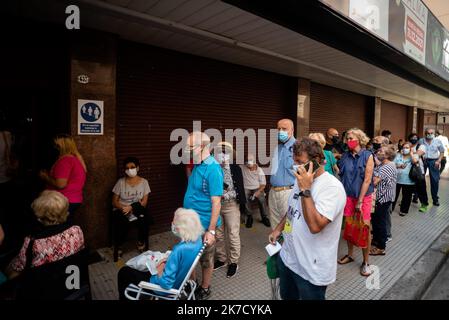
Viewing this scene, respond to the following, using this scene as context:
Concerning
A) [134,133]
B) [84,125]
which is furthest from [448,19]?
[84,125]

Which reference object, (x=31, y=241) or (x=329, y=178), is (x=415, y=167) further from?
(x=31, y=241)

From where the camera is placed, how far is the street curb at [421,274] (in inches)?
134

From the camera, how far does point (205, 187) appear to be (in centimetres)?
294

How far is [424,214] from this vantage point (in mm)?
6832

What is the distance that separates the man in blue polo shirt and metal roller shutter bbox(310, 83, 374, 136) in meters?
6.48

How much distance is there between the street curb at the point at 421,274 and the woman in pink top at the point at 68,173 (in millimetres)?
4125

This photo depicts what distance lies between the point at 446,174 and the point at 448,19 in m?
6.82

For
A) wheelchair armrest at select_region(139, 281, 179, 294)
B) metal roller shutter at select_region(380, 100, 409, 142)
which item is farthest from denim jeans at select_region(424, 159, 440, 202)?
wheelchair armrest at select_region(139, 281, 179, 294)

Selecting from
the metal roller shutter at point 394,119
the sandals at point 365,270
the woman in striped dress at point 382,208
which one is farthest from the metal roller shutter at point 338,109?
the sandals at point 365,270

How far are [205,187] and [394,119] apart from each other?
14331 mm

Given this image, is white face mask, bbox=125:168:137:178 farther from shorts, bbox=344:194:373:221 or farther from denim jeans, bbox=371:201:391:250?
denim jeans, bbox=371:201:391:250

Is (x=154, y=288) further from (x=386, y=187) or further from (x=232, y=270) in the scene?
(x=386, y=187)

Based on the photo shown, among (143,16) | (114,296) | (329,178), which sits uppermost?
(143,16)

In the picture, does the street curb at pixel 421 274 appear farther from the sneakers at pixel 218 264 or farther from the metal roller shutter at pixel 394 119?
the metal roller shutter at pixel 394 119
